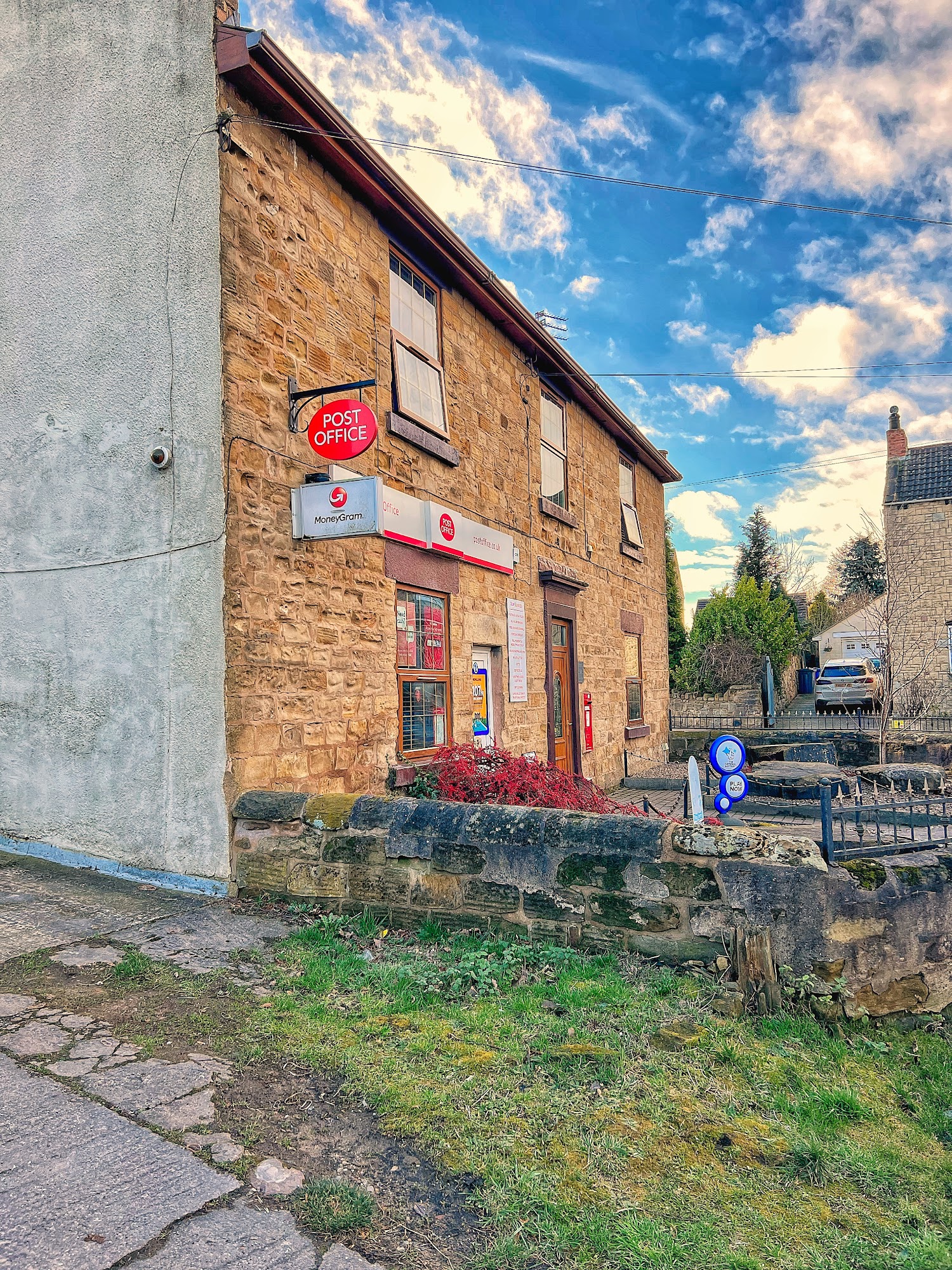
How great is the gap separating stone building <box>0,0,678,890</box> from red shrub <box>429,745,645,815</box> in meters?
0.51

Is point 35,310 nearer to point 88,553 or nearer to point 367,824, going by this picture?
point 88,553

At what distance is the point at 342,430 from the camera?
5723 mm

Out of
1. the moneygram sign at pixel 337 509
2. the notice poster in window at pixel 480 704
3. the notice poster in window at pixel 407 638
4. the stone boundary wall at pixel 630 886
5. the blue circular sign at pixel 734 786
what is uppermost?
the moneygram sign at pixel 337 509

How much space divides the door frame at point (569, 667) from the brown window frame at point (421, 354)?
344 cm

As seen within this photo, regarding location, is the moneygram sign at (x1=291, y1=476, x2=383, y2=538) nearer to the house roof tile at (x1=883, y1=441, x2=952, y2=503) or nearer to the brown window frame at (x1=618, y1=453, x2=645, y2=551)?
the brown window frame at (x1=618, y1=453, x2=645, y2=551)

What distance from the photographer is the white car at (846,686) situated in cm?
2705

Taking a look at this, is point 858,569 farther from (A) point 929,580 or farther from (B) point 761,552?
(A) point 929,580

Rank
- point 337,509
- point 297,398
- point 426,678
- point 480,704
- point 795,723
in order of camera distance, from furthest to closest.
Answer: point 795,723, point 480,704, point 426,678, point 297,398, point 337,509

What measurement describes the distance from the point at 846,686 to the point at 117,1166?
95.9 feet

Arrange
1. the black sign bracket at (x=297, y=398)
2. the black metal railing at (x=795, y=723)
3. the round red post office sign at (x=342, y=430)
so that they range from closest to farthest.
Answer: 1. the round red post office sign at (x=342, y=430)
2. the black sign bracket at (x=297, y=398)
3. the black metal railing at (x=795, y=723)

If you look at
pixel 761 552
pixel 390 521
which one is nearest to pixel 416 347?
pixel 390 521

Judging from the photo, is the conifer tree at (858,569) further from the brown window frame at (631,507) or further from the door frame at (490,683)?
the door frame at (490,683)

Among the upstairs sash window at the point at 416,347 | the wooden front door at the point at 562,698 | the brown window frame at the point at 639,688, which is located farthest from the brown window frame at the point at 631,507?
the upstairs sash window at the point at 416,347

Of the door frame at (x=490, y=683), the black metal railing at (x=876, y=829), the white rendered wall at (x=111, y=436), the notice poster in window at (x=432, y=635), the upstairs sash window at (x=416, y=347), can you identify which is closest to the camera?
the black metal railing at (x=876, y=829)
